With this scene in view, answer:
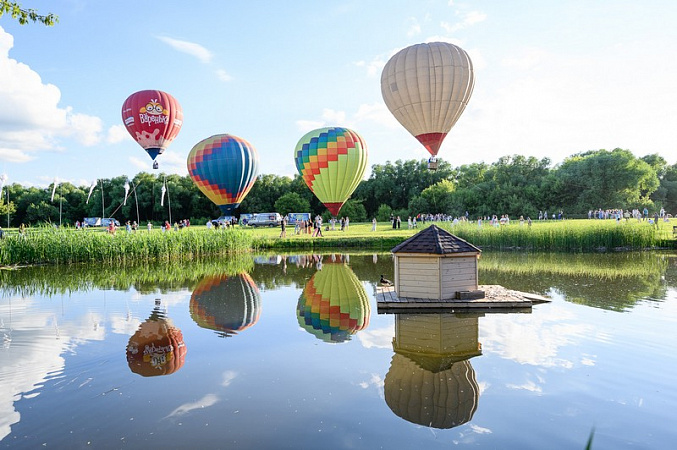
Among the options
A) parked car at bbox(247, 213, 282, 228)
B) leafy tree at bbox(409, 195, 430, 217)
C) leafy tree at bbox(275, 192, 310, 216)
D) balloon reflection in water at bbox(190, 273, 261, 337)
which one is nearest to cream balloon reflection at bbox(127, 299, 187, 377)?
balloon reflection in water at bbox(190, 273, 261, 337)

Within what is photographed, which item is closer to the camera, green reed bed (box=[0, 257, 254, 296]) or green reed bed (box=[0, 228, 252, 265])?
green reed bed (box=[0, 257, 254, 296])

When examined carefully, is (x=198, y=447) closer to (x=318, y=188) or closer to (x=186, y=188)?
(x=318, y=188)

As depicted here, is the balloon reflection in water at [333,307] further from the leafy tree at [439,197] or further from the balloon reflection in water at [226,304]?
the leafy tree at [439,197]

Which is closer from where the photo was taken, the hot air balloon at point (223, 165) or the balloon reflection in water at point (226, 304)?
the balloon reflection in water at point (226, 304)

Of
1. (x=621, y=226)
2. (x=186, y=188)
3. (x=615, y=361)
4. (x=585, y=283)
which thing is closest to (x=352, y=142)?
(x=621, y=226)

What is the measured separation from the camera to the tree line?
51.2m

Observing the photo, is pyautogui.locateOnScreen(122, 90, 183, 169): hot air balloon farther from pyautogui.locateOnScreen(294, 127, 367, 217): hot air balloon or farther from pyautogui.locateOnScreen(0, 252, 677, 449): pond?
→ pyautogui.locateOnScreen(0, 252, 677, 449): pond

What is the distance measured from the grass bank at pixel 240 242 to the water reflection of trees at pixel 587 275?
1773 millimetres

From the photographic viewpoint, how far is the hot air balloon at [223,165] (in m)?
30.7

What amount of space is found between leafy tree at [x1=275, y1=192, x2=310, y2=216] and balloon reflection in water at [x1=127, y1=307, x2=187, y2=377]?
47.8 metres

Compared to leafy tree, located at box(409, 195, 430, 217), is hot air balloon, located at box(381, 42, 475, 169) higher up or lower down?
higher up

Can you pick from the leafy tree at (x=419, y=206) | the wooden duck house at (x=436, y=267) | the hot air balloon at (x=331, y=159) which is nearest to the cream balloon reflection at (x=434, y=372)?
the wooden duck house at (x=436, y=267)

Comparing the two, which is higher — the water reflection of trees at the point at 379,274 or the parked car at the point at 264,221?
the parked car at the point at 264,221

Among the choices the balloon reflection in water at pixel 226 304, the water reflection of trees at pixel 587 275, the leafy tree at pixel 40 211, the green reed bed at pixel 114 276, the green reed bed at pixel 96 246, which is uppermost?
the leafy tree at pixel 40 211
